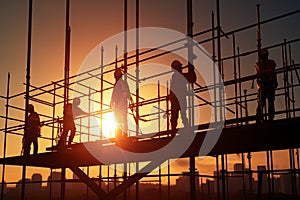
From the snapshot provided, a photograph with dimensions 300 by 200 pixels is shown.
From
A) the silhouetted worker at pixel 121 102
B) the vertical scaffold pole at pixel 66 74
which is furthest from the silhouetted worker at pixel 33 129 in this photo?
the silhouetted worker at pixel 121 102

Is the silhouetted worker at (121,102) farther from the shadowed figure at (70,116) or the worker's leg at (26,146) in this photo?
the worker's leg at (26,146)

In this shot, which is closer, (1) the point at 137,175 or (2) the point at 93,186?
(1) the point at 137,175

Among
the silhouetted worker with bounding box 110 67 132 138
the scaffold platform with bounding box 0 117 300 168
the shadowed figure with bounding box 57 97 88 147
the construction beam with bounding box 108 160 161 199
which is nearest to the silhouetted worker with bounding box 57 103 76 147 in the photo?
the shadowed figure with bounding box 57 97 88 147

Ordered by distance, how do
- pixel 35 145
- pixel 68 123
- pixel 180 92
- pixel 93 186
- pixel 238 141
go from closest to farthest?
pixel 238 141 < pixel 180 92 < pixel 93 186 < pixel 68 123 < pixel 35 145

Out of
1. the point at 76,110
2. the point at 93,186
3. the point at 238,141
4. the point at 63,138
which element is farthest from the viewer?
the point at 76,110

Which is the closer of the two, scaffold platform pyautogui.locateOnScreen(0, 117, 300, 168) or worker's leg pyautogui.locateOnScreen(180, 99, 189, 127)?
scaffold platform pyautogui.locateOnScreen(0, 117, 300, 168)

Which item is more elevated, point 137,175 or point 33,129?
point 33,129

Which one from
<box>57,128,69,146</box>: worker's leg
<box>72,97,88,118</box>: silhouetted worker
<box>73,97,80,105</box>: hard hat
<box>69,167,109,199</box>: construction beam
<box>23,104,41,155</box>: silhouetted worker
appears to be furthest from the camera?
<box>23,104,41,155</box>: silhouetted worker

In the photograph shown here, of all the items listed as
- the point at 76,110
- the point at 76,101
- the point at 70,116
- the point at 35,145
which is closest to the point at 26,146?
the point at 35,145

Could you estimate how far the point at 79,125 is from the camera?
1269 centimetres

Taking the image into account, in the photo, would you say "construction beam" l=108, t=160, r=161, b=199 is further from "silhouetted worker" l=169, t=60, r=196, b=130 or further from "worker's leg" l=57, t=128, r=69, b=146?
"worker's leg" l=57, t=128, r=69, b=146

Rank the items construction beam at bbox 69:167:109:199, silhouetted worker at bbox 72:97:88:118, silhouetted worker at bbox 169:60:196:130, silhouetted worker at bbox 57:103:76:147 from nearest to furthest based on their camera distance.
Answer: silhouetted worker at bbox 169:60:196:130 < construction beam at bbox 69:167:109:199 < silhouetted worker at bbox 57:103:76:147 < silhouetted worker at bbox 72:97:88:118

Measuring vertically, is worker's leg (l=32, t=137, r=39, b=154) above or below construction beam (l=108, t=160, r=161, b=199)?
above

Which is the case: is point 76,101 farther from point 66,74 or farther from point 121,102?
point 121,102
